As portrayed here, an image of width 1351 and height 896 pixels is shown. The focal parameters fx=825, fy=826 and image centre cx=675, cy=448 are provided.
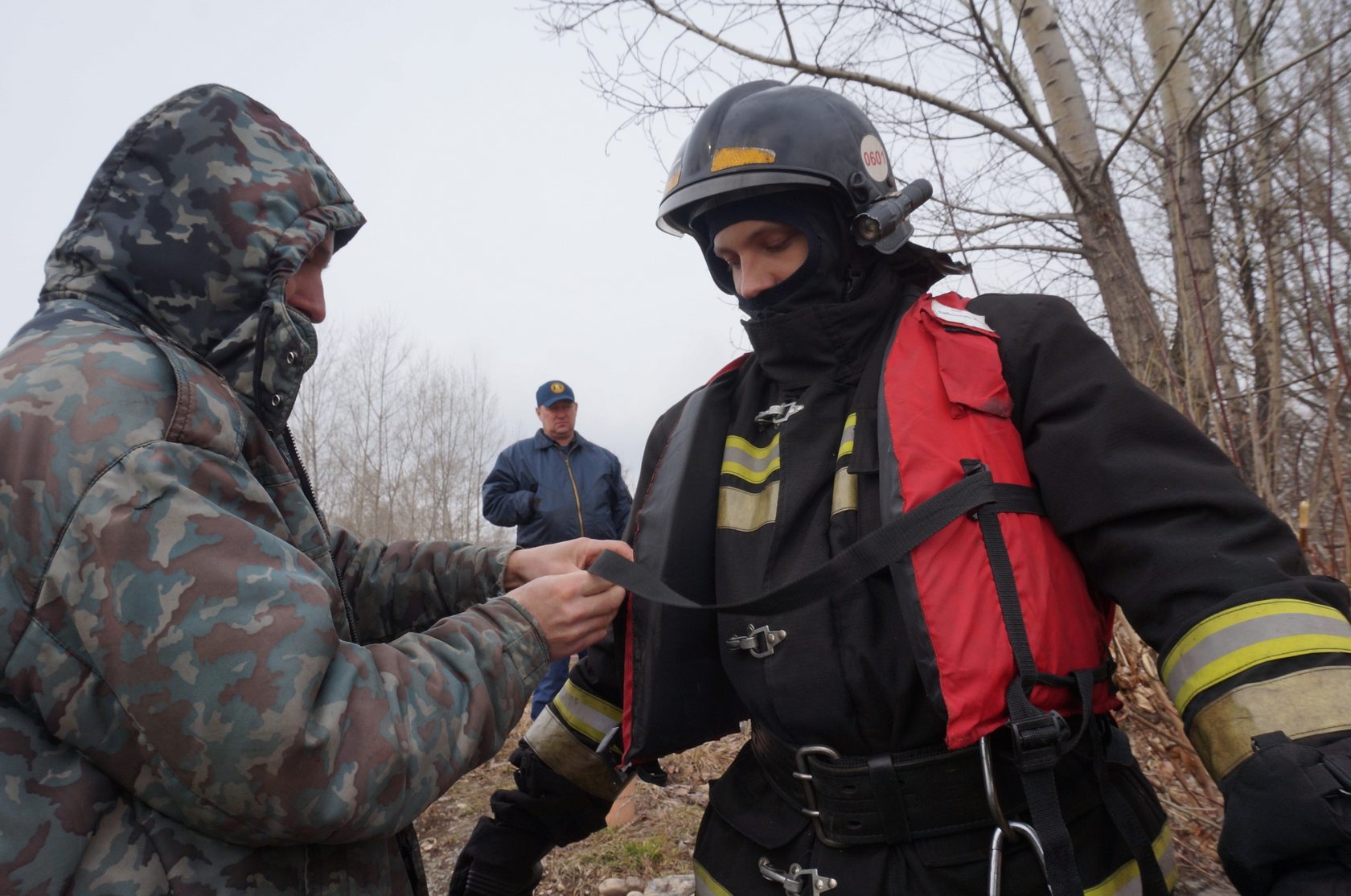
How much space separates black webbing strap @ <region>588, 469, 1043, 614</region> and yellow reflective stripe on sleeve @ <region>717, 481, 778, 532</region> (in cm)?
28

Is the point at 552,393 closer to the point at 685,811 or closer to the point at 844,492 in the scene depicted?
the point at 685,811

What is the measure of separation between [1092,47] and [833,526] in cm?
534

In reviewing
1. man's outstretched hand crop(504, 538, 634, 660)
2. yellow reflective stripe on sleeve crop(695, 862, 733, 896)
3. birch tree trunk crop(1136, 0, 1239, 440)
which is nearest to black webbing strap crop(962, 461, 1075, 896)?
yellow reflective stripe on sleeve crop(695, 862, 733, 896)

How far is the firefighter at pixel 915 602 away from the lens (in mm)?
1348

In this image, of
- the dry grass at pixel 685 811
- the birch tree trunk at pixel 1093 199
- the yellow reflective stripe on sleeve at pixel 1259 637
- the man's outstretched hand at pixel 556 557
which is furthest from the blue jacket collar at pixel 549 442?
the yellow reflective stripe on sleeve at pixel 1259 637

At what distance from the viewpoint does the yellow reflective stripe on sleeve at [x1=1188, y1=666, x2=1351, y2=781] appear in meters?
1.25

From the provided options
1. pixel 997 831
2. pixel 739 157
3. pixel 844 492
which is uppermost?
pixel 739 157

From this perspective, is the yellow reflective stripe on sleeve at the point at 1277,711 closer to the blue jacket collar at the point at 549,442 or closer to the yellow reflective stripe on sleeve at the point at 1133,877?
the yellow reflective stripe on sleeve at the point at 1133,877

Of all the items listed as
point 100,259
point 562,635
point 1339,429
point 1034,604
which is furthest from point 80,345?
point 1339,429

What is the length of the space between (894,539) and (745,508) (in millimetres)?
511

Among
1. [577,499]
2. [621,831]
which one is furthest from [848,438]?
[577,499]

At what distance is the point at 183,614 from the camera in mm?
1183

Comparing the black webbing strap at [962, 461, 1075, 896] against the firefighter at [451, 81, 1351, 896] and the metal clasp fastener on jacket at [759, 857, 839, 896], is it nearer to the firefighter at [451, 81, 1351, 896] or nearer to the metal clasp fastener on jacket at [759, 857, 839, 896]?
the firefighter at [451, 81, 1351, 896]

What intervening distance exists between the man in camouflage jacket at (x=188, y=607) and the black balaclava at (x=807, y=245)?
1.04 metres
